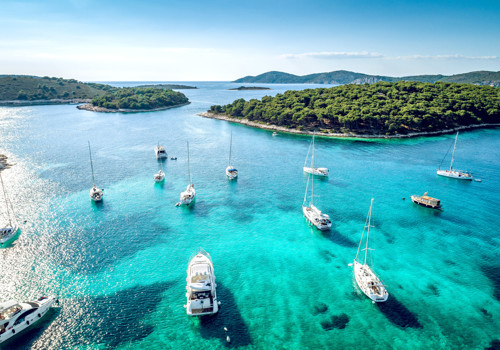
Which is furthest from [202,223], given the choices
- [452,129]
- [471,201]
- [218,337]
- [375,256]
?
[452,129]

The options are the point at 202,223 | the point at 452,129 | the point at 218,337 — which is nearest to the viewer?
the point at 218,337

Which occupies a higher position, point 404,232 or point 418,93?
point 418,93

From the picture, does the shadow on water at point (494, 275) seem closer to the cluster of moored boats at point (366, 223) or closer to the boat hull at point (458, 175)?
the cluster of moored boats at point (366, 223)

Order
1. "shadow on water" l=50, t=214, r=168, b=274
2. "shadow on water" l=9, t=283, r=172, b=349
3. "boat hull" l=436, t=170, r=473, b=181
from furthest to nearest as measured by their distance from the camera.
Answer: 1. "boat hull" l=436, t=170, r=473, b=181
2. "shadow on water" l=50, t=214, r=168, b=274
3. "shadow on water" l=9, t=283, r=172, b=349

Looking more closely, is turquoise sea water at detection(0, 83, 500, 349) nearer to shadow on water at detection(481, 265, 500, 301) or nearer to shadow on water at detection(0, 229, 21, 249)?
shadow on water at detection(481, 265, 500, 301)

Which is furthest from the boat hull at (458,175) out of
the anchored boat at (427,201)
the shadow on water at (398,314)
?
the shadow on water at (398,314)

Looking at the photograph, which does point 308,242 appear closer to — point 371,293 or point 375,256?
point 375,256

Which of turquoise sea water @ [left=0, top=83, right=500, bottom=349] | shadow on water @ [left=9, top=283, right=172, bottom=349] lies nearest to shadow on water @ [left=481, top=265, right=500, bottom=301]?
turquoise sea water @ [left=0, top=83, right=500, bottom=349]
